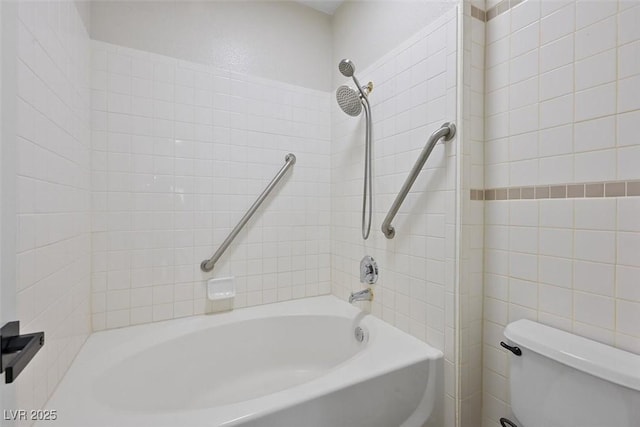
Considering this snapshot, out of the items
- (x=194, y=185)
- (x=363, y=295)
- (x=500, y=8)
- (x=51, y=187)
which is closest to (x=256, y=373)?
(x=363, y=295)

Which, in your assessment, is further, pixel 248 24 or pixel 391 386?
pixel 248 24

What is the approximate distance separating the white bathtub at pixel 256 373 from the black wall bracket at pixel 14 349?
1.49 feet

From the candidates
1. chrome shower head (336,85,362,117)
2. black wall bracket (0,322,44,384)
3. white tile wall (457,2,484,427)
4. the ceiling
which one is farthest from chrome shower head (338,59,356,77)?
black wall bracket (0,322,44,384)

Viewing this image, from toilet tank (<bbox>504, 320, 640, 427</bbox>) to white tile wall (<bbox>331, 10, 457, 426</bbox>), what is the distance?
246 millimetres

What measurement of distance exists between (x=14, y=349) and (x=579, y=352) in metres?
1.29

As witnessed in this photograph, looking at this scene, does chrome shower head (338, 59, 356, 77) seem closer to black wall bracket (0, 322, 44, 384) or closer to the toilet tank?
the toilet tank

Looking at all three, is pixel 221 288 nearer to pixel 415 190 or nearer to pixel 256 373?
pixel 256 373

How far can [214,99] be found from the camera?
5.24 ft

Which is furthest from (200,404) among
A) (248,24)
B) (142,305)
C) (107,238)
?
(248,24)

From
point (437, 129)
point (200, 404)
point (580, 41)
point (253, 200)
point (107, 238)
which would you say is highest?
point (580, 41)

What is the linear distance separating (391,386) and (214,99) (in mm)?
1623

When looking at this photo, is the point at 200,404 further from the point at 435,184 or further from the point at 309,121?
the point at 309,121

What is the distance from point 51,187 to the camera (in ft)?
3.01

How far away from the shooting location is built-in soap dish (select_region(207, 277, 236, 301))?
157 centimetres
